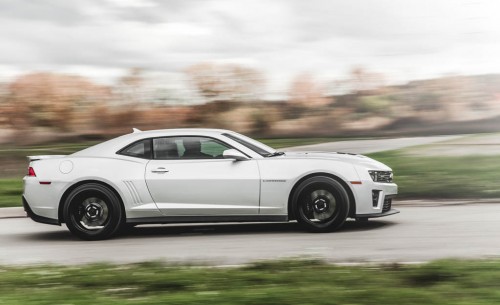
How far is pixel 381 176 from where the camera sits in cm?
1006

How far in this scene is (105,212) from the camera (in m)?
9.99

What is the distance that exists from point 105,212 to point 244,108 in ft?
42.5

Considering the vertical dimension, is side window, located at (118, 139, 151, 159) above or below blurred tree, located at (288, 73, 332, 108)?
below

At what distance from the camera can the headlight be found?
9961 mm

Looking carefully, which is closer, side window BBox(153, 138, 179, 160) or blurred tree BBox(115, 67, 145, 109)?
side window BBox(153, 138, 179, 160)

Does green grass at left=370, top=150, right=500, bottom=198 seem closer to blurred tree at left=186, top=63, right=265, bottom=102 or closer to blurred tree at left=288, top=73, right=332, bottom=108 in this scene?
blurred tree at left=288, top=73, right=332, bottom=108

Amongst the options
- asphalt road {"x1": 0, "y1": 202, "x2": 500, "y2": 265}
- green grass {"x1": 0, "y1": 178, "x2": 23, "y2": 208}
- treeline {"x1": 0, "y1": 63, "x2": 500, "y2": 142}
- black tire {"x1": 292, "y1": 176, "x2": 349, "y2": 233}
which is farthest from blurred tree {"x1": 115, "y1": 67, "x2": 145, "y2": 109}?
black tire {"x1": 292, "y1": 176, "x2": 349, "y2": 233}

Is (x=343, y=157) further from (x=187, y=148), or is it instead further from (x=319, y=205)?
(x=187, y=148)

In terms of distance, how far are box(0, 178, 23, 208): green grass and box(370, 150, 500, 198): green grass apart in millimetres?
7842

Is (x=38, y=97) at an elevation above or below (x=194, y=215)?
above

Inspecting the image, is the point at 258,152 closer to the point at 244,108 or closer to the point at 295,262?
the point at 295,262

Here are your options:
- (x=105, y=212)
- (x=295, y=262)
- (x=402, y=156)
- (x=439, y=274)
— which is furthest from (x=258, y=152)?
(x=402, y=156)

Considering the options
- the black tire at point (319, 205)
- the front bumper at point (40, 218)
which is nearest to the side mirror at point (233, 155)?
the black tire at point (319, 205)

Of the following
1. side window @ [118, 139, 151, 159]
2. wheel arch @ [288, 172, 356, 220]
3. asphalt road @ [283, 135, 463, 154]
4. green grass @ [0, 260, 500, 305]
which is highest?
asphalt road @ [283, 135, 463, 154]
